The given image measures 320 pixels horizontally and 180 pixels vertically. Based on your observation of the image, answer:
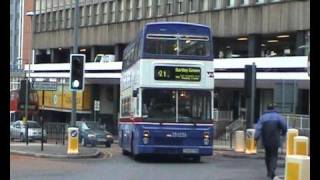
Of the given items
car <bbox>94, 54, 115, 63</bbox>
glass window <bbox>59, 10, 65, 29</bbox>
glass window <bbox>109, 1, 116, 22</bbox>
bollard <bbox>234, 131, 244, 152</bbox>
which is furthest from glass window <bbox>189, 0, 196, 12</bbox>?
bollard <bbox>234, 131, 244, 152</bbox>

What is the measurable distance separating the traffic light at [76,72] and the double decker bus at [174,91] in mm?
4308

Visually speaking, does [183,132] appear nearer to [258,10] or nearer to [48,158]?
[48,158]

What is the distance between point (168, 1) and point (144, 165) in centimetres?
4025

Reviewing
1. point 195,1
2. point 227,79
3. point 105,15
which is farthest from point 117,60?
point 227,79

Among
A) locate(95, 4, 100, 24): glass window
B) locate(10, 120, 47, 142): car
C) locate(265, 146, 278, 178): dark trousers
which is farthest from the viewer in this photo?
locate(95, 4, 100, 24): glass window

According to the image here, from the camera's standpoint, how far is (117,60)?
219 ft

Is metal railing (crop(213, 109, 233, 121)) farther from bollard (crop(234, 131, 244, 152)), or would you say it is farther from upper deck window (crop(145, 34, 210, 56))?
upper deck window (crop(145, 34, 210, 56))

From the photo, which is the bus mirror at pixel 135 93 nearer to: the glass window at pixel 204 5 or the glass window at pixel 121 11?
the glass window at pixel 204 5

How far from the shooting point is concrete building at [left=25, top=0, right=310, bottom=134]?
4897 cm

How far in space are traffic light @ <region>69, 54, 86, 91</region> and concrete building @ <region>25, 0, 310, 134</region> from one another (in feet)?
39.6

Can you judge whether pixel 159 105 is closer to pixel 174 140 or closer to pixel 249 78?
pixel 174 140
